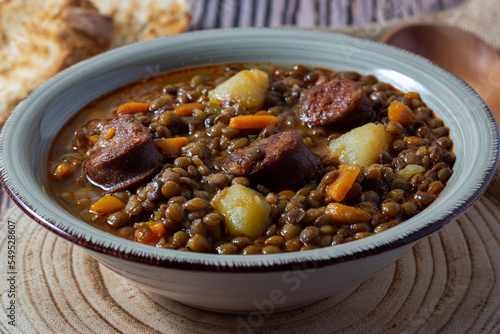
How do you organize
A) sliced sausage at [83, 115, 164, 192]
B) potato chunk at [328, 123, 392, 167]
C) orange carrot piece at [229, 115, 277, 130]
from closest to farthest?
1. sliced sausage at [83, 115, 164, 192]
2. potato chunk at [328, 123, 392, 167]
3. orange carrot piece at [229, 115, 277, 130]

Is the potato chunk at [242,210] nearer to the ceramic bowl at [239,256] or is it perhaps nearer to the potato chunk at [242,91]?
the ceramic bowl at [239,256]

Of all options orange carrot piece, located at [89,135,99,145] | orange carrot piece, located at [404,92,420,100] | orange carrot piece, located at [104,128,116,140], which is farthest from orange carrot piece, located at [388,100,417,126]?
orange carrot piece, located at [89,135,99,145]

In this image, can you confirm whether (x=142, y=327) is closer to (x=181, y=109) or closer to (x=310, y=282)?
(x=310, y=282)

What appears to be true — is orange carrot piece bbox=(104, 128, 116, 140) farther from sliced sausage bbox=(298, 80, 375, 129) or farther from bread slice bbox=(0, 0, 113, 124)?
bread slice bbox=(0, 0, 113, 124)

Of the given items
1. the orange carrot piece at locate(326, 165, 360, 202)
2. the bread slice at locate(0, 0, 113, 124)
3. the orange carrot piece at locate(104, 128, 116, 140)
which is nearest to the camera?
the orange carrot piece at locate(326, 165, 360, 202)

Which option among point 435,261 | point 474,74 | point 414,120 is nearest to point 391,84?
point 414,120
